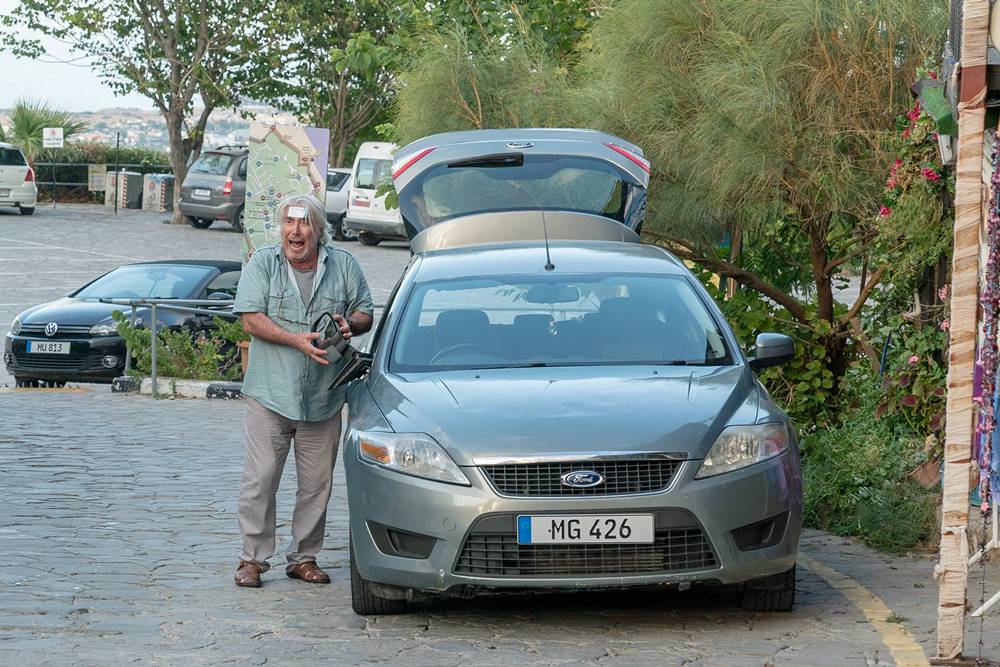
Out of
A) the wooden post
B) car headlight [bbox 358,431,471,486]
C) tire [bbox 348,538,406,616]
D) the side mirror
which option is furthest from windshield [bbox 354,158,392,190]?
the wooden post

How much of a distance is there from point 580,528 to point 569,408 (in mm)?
551

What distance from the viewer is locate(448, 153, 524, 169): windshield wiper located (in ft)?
39.1

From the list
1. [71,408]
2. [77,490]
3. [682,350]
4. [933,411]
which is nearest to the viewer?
[682,350]

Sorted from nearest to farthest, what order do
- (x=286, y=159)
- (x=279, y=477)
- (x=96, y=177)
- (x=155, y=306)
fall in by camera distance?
(x=279, y=477) → (x=286, y=159) → (x=155, y=306) → (x=96, y=177)

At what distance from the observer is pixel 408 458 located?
22.0 feet

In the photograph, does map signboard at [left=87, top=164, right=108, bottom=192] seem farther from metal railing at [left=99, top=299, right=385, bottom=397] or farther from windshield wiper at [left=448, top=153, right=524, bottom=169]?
windshield wiper at [left=448, top=153, right=524, bottom=169]

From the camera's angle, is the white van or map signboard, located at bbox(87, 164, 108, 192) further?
map signboard, located at bbox(87, 164, 108, 192)

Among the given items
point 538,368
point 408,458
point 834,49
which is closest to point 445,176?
point 834,49

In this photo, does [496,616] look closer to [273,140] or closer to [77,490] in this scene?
[77,490]

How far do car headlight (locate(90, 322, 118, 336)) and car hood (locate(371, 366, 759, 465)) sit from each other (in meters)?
11.2

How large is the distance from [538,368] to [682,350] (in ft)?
2.32

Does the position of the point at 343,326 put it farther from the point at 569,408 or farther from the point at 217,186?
the point at 217,186

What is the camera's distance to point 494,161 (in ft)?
39.4

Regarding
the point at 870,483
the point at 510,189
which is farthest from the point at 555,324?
the point at 510,189
